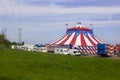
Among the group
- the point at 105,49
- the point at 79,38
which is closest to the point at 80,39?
the point at 79,38

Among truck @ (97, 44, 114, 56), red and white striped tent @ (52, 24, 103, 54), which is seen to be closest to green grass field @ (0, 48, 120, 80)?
truck @ (97, 44, 114, 56)

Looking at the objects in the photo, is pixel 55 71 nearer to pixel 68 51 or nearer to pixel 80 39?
pixel 80 39

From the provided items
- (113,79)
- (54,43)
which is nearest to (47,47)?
(54,43)

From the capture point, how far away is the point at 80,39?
64562 mm

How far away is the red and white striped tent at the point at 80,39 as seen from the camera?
63.4 metres

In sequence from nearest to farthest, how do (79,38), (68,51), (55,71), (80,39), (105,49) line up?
(55,71) → (105,49) → (80,39) → (79,38) → (68,51)

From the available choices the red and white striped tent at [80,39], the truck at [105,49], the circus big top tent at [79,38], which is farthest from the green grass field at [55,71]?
the circus big top tent at [79,38]

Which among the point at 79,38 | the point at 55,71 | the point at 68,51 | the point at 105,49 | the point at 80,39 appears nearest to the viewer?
the point at 55,71

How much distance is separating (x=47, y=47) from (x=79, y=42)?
500 inches

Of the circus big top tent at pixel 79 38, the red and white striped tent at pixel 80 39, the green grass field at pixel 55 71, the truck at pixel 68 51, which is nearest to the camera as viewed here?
the green grass field at pixel 55 71

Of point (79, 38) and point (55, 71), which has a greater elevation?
point (79, 38)

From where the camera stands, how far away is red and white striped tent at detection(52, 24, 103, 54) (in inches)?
2498

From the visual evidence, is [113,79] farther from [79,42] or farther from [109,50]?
[79,42]

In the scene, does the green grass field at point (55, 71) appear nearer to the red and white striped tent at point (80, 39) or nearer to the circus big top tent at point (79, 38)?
the red and white striped tent at point (80, 39)
